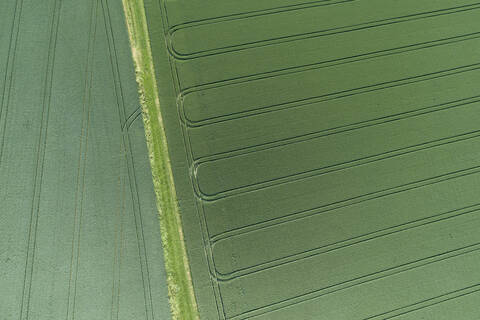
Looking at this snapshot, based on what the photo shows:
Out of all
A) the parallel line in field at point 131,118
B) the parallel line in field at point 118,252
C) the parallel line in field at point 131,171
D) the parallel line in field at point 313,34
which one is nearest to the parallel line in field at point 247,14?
the parallel line in field at point 313,34

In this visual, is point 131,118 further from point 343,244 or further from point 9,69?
point 343,244

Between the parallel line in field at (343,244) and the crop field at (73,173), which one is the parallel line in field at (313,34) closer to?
the crop field at (73,173)

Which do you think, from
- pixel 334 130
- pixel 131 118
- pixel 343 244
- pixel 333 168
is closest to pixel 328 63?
pixel 334 130

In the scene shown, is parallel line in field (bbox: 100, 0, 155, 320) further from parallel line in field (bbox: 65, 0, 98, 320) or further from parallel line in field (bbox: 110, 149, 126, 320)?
parallel line in field (bbox: 65, 0, 98, 320)

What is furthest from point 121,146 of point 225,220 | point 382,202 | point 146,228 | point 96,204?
point 382,202

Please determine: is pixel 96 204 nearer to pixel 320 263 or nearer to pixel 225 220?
pixel 225 220

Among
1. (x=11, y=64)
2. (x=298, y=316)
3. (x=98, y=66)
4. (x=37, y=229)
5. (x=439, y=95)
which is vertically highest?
(x=11, y=64)
